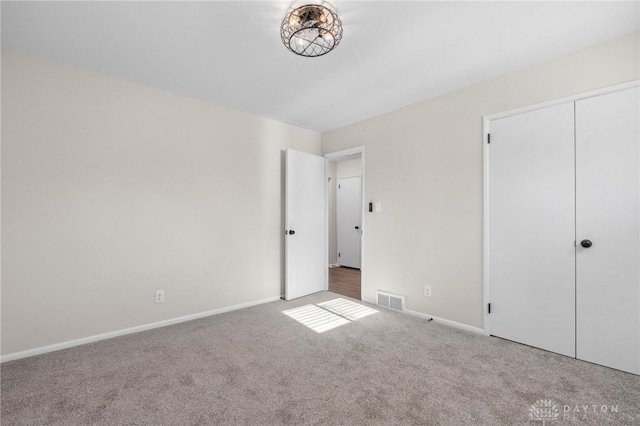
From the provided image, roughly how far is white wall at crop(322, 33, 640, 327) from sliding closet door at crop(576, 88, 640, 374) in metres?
0.31

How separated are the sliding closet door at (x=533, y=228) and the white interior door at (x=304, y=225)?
234 centimetres

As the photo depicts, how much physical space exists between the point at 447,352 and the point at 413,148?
7.19ft

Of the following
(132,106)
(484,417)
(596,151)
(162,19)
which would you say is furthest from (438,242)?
(132,106)

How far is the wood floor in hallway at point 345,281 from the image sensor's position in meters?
4.34

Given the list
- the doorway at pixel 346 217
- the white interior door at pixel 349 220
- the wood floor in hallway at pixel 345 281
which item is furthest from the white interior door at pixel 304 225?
the white interior door at pixel 349 220

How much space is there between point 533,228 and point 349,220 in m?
4.12

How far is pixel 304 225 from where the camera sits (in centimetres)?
416

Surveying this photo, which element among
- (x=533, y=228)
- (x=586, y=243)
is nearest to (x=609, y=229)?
(x=586, y=243)

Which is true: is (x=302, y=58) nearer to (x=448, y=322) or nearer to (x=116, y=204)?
(x=116, y=204)

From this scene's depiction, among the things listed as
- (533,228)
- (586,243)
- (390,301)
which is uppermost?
(533,228)

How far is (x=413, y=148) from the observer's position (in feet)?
11.1

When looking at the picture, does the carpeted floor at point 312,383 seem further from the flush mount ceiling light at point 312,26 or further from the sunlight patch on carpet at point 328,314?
the flush mount ceiling light at point 312,26

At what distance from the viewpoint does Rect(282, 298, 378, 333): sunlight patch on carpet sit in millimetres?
3066

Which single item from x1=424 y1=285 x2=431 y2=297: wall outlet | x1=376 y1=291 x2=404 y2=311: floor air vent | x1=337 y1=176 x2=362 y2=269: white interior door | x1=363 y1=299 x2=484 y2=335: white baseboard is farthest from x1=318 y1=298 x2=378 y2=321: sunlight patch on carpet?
x1=337 y1=176 x2=362 y2=269: white interior door
